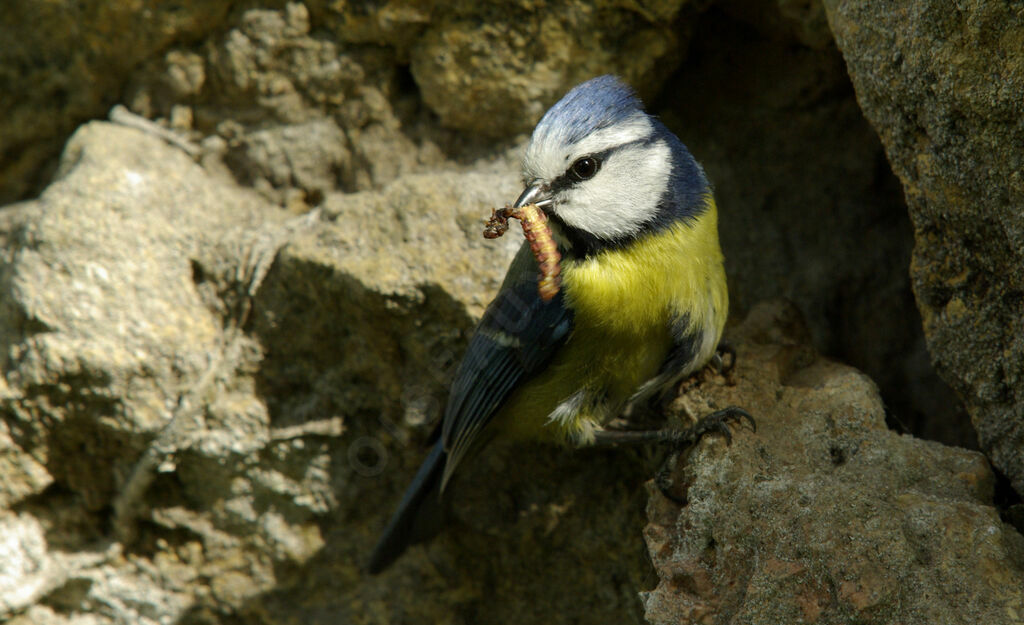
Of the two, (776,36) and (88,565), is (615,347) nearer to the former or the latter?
(776,36)

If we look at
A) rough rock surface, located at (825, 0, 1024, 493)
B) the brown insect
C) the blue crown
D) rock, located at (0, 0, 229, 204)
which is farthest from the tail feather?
rock, located at (0, 0, 229, 204)

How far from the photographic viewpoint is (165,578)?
263 centimetres

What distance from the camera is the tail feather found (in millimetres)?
2463

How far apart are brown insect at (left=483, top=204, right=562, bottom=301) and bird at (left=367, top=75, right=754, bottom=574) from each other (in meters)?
0.02

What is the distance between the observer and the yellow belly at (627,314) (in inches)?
82.4

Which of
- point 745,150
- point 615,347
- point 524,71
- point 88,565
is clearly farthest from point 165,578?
point 745,150

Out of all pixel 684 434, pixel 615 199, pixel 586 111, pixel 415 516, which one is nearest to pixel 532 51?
pixel 586 111

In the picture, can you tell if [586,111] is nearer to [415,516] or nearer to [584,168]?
[584,168]

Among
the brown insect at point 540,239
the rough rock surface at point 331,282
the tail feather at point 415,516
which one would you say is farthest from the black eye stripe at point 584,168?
the tail feather at point 415,516

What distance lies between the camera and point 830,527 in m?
1.65

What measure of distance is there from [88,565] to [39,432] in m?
0.44

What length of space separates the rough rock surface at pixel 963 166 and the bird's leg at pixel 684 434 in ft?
1.58

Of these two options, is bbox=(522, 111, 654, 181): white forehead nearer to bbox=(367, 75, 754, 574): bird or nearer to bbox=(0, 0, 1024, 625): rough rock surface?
bbox=(367, 75, 754, 574): bird

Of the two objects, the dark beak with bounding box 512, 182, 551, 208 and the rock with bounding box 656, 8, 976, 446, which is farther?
the rock with bounding box 656, 8, 976, 446
